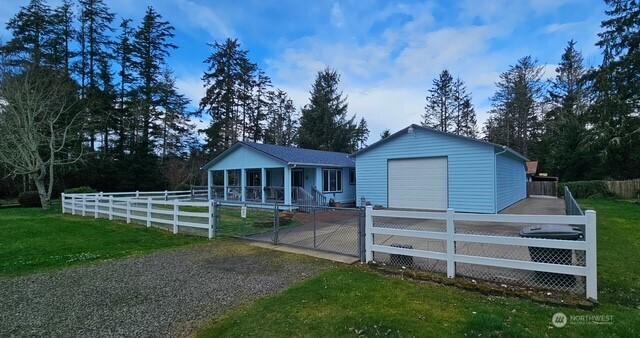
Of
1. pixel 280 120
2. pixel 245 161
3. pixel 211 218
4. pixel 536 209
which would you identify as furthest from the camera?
pixel 280 120

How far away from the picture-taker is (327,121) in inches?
1672

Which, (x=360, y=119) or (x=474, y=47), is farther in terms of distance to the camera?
(x=360, y=119)

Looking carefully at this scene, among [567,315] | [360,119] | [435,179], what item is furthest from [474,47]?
[360,119]

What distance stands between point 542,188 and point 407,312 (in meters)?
30.5

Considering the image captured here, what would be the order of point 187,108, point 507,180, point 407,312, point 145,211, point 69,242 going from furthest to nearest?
point 187,108, point 507,180, point 145,211, point 69,242, point 407,312

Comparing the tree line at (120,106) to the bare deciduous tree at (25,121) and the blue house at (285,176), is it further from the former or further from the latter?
A: the blue house at (285,176)

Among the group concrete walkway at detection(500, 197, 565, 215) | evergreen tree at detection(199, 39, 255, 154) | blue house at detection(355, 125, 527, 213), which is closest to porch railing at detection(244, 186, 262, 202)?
blue house at detection(355, 125, 527, 213)

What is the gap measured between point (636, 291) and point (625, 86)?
30.7 metres

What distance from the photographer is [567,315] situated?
4074mm

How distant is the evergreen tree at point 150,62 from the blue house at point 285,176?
17815 mm

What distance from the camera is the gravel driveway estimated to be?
13.5 ft

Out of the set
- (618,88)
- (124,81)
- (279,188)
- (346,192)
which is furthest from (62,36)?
(618,88)

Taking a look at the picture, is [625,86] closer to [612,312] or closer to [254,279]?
[612,312]

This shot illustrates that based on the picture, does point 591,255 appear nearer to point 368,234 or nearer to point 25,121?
point 368,234
